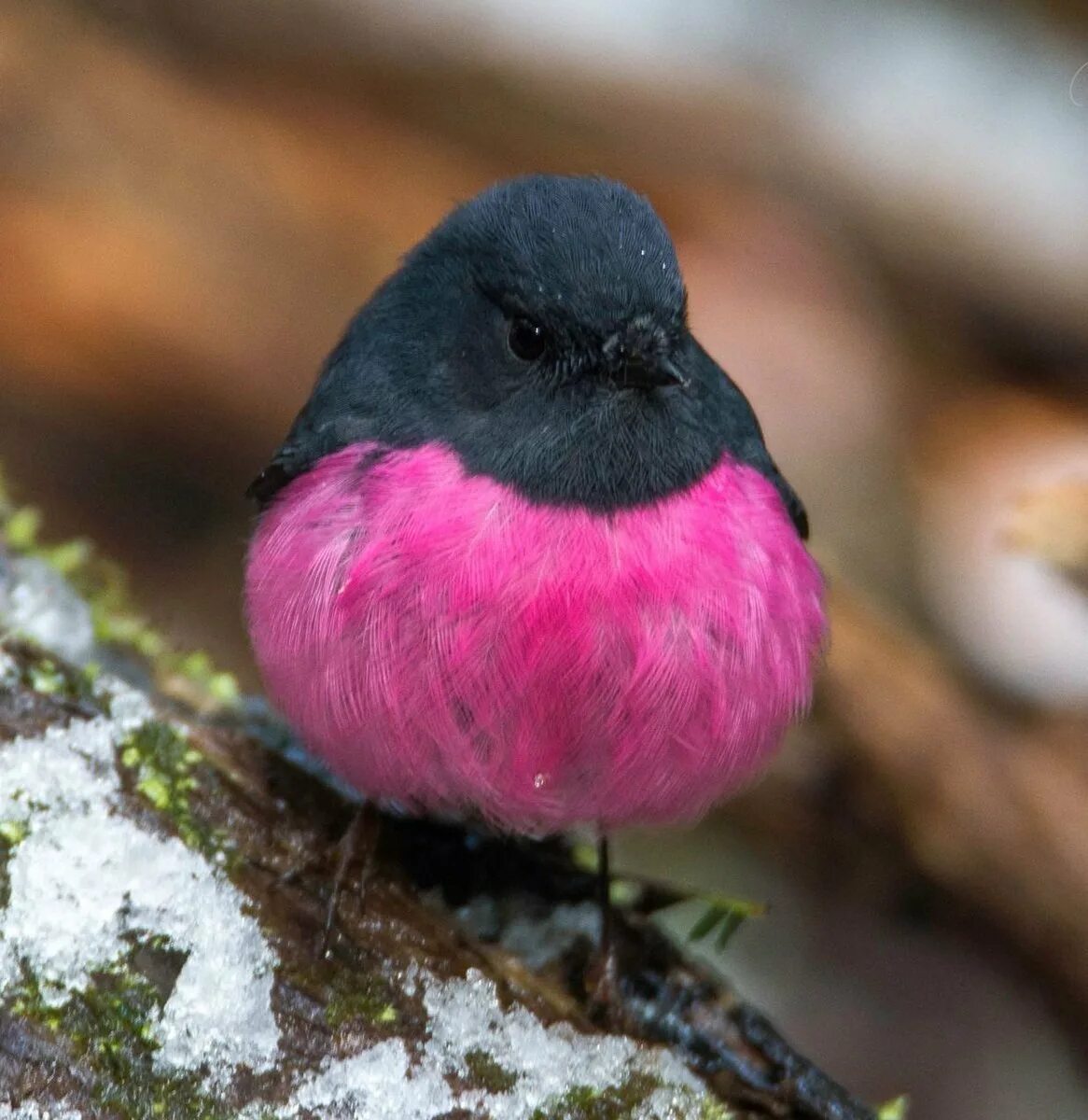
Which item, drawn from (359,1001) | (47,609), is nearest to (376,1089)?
(359,1001)

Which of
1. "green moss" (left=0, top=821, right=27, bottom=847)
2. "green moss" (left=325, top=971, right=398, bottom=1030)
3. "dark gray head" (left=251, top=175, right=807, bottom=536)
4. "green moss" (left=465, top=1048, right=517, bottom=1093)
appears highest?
"dark gray head" (left=251, top=175, right=807, bottom=536)

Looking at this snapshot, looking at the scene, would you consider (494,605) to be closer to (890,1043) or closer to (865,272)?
(890,1043)

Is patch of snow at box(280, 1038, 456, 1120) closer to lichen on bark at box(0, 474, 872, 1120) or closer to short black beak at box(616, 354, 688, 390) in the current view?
lichen on bark at box(0, 474, 872, 1120)

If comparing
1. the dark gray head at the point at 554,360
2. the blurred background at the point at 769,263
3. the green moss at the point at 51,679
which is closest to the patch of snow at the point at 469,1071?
the green moss at the point at 51,679

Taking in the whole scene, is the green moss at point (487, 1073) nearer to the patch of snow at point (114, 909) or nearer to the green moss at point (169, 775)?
the patch of snow at point (114, 909)

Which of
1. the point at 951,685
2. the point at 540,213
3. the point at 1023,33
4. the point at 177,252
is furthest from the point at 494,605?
the point at 1023,33

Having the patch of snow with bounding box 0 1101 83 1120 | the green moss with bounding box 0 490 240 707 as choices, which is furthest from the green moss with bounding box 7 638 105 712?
the patch of snow with bounding box 0 1101 83 1120
